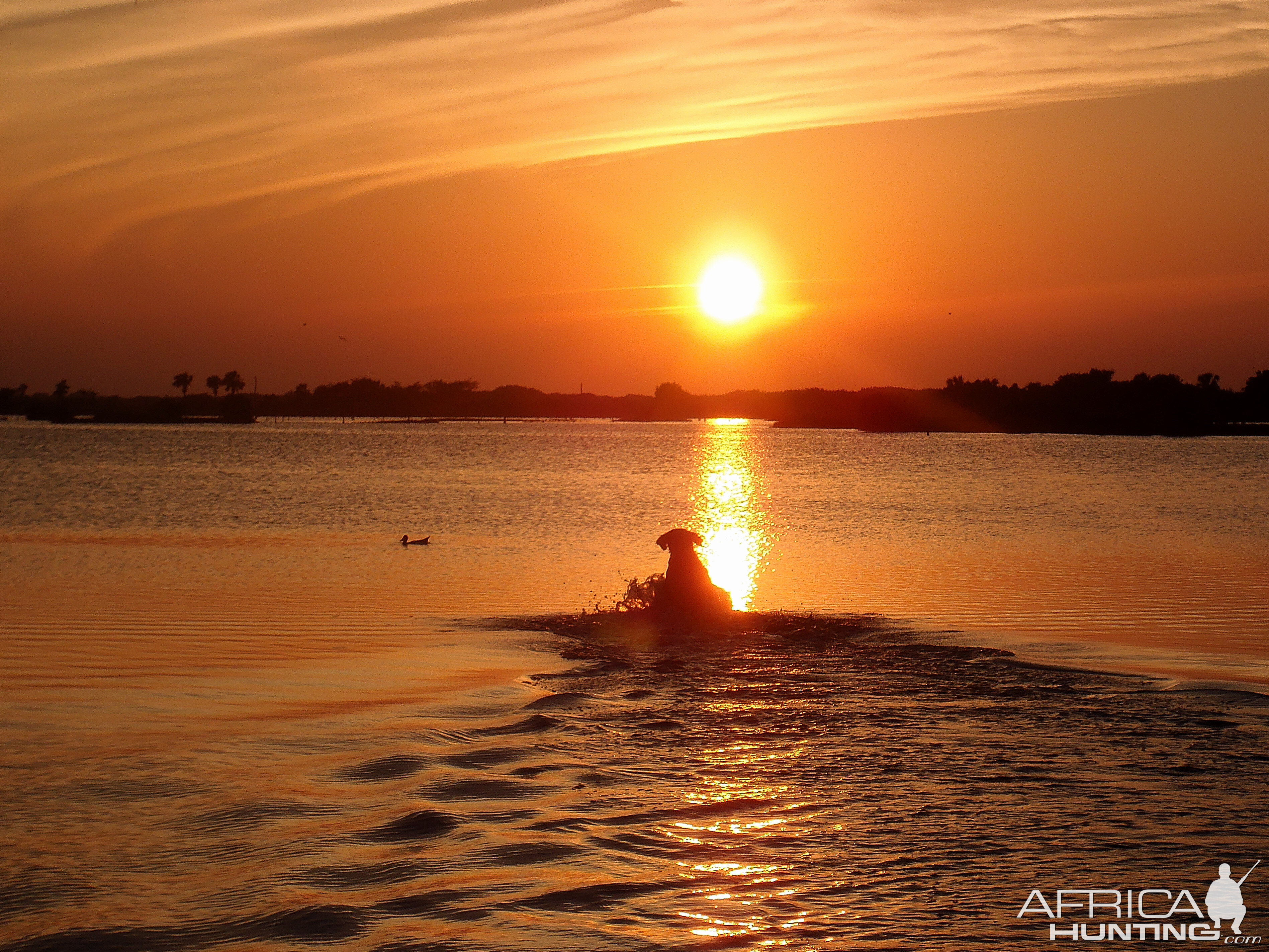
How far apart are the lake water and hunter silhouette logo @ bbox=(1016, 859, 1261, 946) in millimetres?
126

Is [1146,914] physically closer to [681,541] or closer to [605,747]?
[605,747]

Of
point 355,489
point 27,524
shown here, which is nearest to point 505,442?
point 355,489

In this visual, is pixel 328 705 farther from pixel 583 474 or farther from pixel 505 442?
pixel 505 442

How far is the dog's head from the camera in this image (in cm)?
1869

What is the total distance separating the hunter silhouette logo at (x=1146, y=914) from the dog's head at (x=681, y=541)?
38.3ft

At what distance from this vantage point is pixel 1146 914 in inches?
273

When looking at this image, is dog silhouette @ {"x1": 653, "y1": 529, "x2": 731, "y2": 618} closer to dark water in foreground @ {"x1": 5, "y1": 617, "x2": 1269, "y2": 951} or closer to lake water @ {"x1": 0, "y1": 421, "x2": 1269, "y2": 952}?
lake water @ {"x1": 0, "y1": 421, "x2": 1269, "y2": 952}

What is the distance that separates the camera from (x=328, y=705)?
12.8m

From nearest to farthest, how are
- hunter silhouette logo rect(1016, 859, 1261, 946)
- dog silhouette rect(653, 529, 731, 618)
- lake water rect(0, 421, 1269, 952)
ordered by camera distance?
hunter silhouette logo rect(1016, 859, 1261, 946) → lake water rect(0, 421, 1269, 952) → dog silhouette rect(653, 529, 731, 618)

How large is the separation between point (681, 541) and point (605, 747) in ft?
26.9

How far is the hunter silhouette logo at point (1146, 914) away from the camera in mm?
6672

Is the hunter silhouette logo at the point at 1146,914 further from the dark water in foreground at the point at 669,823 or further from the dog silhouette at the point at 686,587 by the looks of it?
the dog silhouette at the point at 686,587

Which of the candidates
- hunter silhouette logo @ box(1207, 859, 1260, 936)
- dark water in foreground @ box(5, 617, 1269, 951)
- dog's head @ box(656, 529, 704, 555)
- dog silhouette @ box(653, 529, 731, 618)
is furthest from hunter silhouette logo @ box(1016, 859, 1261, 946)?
dog's head @ box(656, 529, 704, 555)

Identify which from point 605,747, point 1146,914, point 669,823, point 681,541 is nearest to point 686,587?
point 681,541
